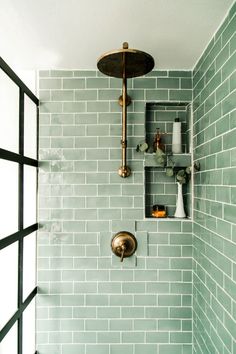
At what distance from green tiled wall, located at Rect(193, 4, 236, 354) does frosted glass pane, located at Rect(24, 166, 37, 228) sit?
1028 mm

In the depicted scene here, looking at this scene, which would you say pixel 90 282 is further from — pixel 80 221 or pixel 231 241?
pixel 231 241

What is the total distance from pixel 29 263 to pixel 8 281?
0.95 feet

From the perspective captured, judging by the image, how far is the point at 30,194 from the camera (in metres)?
1.78

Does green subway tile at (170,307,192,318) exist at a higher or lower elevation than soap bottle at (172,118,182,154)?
lower

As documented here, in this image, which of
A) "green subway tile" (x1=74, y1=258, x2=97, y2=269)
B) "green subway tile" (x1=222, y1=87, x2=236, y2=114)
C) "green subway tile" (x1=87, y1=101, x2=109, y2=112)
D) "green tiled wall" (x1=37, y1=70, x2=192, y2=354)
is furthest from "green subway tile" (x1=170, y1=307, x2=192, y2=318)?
"green subway tile" (x1=87, y1=101, x2=109, y2=112)

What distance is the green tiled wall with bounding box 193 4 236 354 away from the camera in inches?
46.1

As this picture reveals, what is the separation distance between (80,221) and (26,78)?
3.30ft

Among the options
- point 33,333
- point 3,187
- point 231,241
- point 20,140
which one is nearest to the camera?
point 231,241

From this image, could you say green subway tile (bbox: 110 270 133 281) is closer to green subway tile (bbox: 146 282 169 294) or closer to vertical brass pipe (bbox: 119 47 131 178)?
green subway tile (bbox: 146 282 169 294)

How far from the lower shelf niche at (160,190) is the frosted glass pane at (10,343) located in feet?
3.33

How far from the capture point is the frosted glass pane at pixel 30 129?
171 centimetres

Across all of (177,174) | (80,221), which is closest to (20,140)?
(80,221)

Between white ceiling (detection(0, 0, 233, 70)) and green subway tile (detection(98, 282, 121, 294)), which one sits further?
green subway tile (detection(98, 282, 121, 294))

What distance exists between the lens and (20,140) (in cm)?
156
